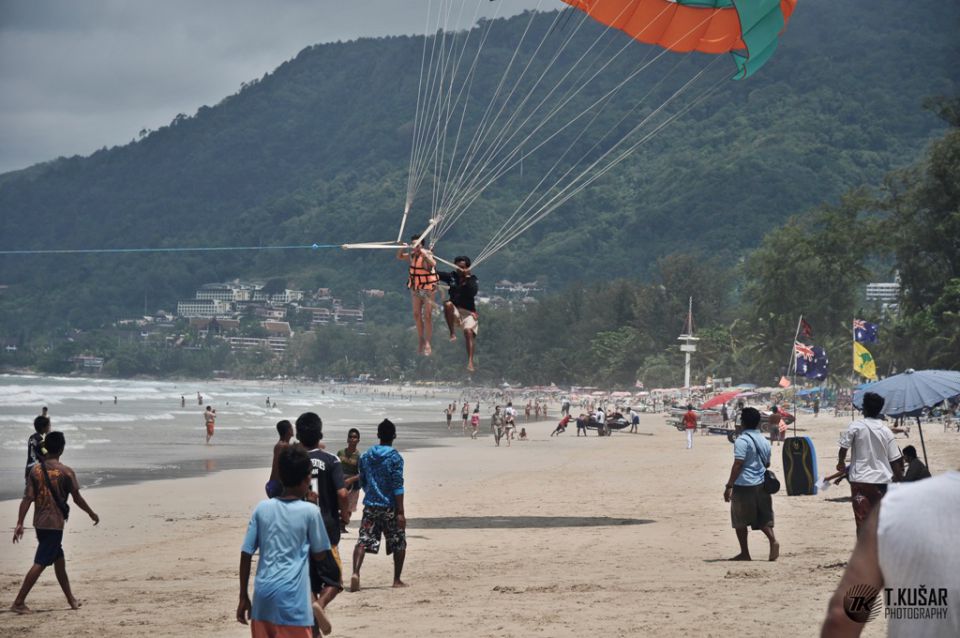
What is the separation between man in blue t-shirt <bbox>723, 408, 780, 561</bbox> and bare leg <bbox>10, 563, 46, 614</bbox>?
197 inches

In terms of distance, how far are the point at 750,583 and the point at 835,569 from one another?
3.04 feet

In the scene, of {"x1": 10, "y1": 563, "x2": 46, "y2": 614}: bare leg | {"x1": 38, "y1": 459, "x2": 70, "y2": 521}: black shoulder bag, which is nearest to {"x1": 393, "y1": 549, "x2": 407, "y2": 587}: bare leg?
{"x1": 38, "y1": 459, "x2": 70, "y2": 521}: black shoulder bag

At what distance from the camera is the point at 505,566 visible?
9227 millimetres

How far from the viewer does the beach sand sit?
6.93 meters

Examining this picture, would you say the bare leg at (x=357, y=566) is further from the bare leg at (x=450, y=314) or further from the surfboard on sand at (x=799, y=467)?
the surfboard on sand at (x=799, y=467)

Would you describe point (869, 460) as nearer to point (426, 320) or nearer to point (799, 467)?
point (799, 467)

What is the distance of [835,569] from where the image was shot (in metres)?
8.54

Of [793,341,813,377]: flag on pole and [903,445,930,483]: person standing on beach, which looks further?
[793,341,813,377]: flag on pole

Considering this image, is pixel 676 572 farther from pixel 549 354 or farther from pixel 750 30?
pixel 549 354

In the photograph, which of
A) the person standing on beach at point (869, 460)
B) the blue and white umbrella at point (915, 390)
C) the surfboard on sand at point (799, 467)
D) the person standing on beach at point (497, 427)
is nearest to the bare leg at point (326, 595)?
the person standing on beach at point (869, 460)

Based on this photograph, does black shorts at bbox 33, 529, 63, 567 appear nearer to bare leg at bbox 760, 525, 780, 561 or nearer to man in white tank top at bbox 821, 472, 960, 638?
bare leg at bbox 760, 525, 780, 561

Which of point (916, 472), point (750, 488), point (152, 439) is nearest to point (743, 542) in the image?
point (750, 488)

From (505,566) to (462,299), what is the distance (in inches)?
124

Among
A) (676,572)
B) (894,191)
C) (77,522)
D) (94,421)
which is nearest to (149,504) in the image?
(77,522)
